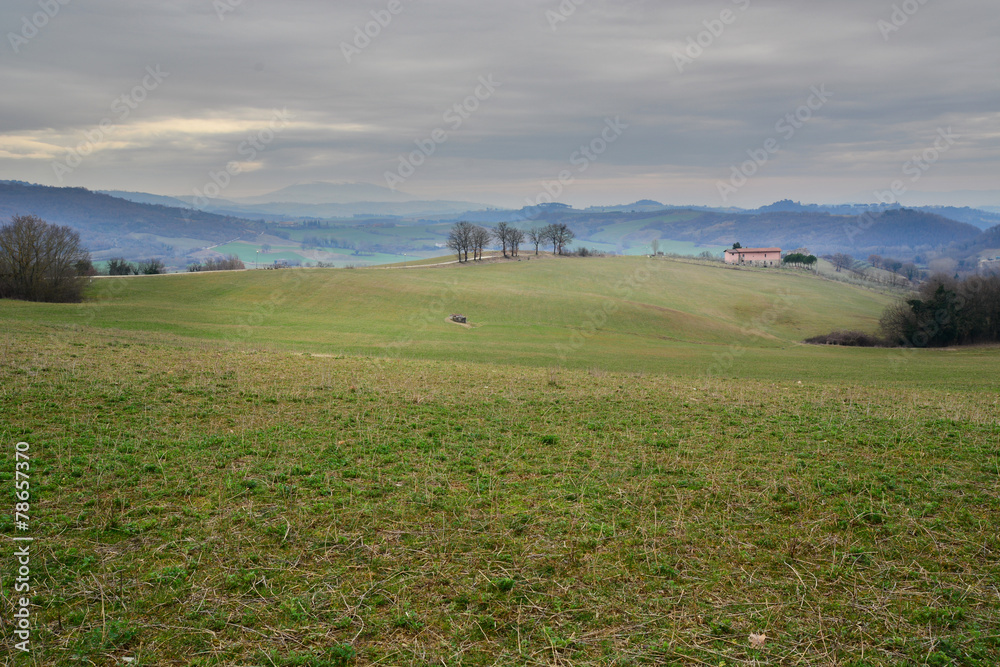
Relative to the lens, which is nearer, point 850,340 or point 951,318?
point 951,318

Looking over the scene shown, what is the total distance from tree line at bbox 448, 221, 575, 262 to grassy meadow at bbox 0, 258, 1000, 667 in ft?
402

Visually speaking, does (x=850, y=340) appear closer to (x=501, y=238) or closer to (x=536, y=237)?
(x=501, y=238)

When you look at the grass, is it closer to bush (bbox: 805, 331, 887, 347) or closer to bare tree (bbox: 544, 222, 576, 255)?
bush (bbox: 805, 331, 887, 347)

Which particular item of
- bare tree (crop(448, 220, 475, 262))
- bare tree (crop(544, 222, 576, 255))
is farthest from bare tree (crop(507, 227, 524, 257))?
bare tree (crop(448, 220, 475, 262))

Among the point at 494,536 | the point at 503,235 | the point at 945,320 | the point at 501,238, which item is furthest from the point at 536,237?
the point at 494,536

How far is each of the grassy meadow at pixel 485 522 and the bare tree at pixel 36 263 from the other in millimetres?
60380

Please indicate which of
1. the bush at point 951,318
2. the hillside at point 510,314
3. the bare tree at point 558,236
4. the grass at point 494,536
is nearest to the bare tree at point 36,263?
the hillside at point 510,314

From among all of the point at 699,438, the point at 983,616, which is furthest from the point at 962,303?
the point at 983,616

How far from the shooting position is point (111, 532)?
727 cm

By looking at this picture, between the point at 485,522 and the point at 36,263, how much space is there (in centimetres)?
8029

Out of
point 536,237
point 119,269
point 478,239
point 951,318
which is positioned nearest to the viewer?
point 951,318

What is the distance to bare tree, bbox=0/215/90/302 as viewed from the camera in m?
64.6

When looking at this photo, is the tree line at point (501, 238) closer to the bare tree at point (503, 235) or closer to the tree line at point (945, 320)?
the bare tree at point (503, 235)

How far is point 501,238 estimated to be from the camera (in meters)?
153
